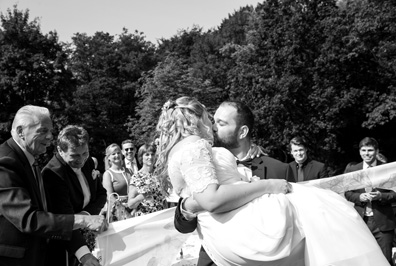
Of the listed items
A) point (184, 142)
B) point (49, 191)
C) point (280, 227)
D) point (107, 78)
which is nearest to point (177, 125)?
point (184, 142)

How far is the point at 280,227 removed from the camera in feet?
8.42

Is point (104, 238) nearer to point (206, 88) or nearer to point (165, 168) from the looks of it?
point (165, 168)

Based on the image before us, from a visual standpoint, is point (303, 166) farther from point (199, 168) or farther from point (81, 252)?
point (199, 168)

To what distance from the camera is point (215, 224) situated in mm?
2740

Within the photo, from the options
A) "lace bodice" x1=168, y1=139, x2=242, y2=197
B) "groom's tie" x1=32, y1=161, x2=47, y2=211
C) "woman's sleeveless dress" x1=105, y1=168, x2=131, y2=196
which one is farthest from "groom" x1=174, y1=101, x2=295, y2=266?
"woman's sleeveless dress" x1=105, y1=168, x2=131, y2=196

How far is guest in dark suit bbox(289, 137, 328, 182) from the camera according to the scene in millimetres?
7762

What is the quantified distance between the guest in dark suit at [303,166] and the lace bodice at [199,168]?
515 cm

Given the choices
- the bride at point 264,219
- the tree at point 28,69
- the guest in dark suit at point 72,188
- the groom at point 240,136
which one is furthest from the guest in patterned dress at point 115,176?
the tree at point 28,69

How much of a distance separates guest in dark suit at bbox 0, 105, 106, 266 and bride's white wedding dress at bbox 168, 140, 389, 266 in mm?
1014

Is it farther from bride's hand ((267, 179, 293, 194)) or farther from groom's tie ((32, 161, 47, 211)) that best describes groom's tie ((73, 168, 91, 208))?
bride's hand ((267, 179, 293, 194))

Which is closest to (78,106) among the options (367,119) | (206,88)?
(206,88)

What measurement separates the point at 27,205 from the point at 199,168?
125 cm

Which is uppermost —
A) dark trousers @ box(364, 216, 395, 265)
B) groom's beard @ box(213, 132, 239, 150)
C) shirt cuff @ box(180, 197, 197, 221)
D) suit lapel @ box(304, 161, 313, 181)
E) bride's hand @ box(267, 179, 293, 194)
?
groom's beard @ box(213, 132, 239, 150)

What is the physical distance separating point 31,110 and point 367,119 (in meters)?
31.7
